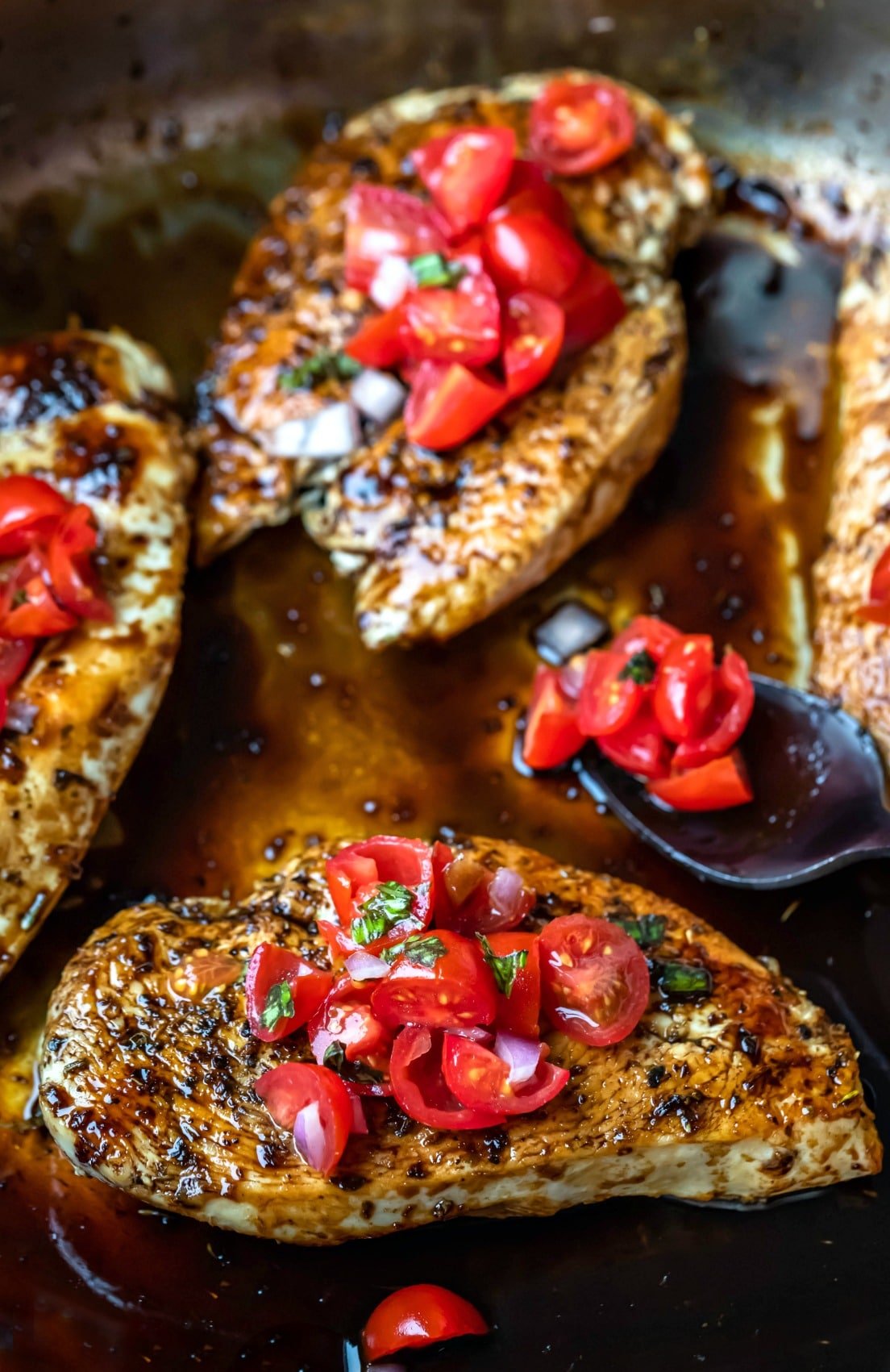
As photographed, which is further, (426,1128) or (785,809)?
(785,809)

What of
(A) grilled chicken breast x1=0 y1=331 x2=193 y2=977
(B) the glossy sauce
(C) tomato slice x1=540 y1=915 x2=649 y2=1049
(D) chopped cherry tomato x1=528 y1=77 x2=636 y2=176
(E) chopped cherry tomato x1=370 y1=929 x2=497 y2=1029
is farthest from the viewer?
(D) chopped cherry tomato x1=528 y1=77 x2=636 y2=176

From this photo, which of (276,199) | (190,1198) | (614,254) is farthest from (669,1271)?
Result: (276,199)

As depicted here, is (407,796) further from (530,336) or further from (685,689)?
(530,336)

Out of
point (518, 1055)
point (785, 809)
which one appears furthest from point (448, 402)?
point (518, 1055)

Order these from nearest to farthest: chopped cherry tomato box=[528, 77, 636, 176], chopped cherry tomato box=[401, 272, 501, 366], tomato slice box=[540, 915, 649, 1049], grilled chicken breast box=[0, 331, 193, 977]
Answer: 1. tomato slice box=[540, 915, 649, 1049]
2. grilled chicken breast box=[0, 331, 193, 977]
3. chopped cherry tomato box=[401, 272, 501, 366]
4. chopped cherry tomato box=[528, 77, 636, 176]

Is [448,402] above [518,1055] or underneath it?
above

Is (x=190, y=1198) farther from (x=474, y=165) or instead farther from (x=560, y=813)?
(x=474, y=165)

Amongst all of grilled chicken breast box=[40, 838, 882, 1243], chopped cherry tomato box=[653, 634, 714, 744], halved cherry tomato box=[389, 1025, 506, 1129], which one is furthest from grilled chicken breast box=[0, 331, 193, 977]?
chopped cherry tomato box=[653, 634, 714, 744]

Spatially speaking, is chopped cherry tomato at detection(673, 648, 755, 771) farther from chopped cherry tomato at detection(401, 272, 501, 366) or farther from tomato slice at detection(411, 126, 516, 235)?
tomato slice at detection(411, 126, 516, 235)
